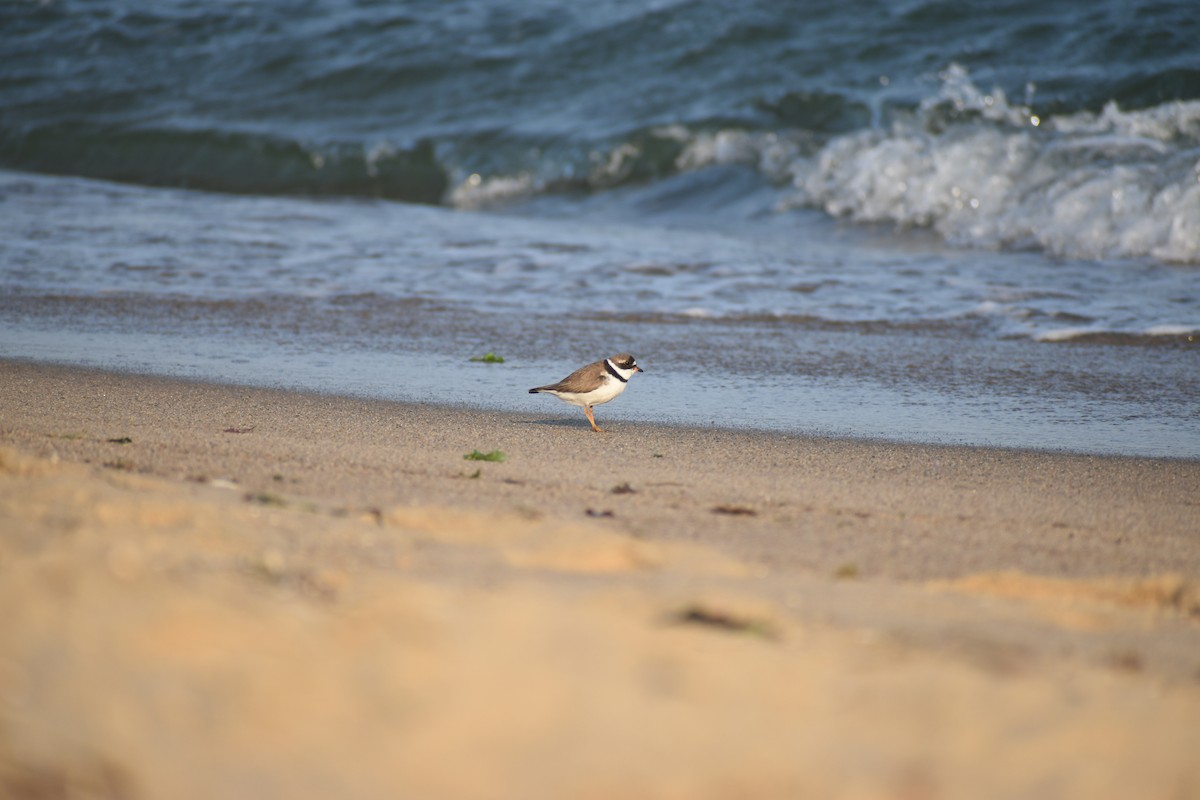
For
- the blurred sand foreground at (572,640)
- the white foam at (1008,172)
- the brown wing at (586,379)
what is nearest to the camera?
the blurred sand foreground at (572,640)

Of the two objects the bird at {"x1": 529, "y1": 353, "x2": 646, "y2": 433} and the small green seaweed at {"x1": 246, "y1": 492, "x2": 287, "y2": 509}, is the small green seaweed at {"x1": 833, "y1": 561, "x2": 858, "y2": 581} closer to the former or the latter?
the small green seaweed at {"x1": 246, "y1": 492, "x2": 287, "y2": 509}

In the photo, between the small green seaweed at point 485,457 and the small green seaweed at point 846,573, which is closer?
the small green seaweed at point 846,573

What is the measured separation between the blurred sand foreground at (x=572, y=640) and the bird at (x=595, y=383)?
1.19 meters

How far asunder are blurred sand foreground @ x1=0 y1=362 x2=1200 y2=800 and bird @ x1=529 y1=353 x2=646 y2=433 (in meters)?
1.19

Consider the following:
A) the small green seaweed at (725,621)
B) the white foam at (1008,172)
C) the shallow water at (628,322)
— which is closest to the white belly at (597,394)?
the shallow water at (628,322)

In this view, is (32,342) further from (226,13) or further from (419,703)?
(226,13)

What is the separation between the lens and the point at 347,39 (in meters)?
19.0

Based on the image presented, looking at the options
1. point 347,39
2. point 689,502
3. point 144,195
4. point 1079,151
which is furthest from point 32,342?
point 347,39

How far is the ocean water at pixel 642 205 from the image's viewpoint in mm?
6465

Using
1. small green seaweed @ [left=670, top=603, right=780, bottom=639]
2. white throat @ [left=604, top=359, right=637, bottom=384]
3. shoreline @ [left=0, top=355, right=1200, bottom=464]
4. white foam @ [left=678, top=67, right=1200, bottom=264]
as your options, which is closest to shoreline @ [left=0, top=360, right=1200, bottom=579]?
shoreline @ [left=0, top=355, right=1200, bottom=464]

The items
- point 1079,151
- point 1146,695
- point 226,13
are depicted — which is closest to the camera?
point 1146,695

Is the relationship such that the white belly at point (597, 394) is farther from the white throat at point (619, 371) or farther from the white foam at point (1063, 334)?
the white foam at point (1063, 334)

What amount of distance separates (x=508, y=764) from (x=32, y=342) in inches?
221

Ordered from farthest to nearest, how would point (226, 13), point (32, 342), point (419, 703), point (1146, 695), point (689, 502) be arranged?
point (226, 13)
point (32, 342)
point (689, 502)
point (1146, 695)
point (419, 703)
